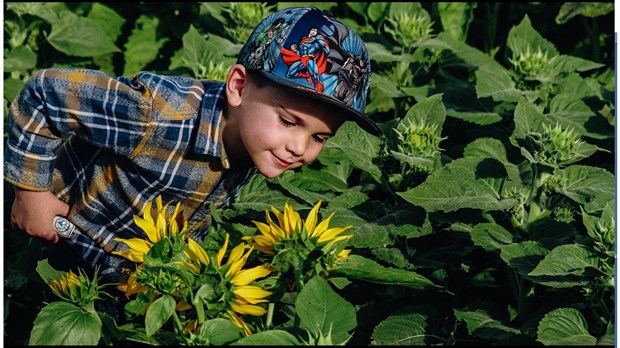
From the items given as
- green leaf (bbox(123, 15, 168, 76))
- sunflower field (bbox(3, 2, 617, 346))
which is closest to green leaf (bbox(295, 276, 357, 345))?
sunflower field (bbox(3, 2, 617, 346))

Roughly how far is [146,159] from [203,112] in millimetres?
133

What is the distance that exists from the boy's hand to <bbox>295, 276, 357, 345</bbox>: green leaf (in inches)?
→ 26.4

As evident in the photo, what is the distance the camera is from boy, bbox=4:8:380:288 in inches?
65.7

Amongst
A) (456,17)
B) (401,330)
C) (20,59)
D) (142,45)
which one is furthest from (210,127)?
(456,17)

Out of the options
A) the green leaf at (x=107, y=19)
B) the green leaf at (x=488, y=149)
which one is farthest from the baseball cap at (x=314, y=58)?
the green leaf at (x=107, y=19)

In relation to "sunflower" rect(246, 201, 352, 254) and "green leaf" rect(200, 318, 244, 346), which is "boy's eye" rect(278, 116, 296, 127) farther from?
"green leaf" rect(200, 318, 244, 346)

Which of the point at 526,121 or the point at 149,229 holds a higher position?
the point at 526,121

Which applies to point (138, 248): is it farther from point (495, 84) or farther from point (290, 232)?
point (495, 84)

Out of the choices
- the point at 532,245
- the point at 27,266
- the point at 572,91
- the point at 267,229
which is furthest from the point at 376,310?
the point at 572,91

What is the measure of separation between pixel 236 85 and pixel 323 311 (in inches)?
18.5

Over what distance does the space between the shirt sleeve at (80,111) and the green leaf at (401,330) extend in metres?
0.54

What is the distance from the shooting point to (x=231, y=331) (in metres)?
1.44

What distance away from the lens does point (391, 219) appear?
1933mm

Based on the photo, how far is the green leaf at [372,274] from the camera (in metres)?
1.55
